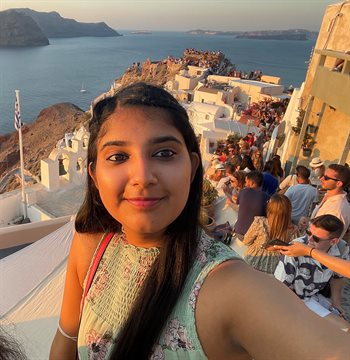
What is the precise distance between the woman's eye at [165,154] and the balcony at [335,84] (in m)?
7.47

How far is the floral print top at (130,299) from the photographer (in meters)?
0.89

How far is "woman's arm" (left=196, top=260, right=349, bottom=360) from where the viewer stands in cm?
74

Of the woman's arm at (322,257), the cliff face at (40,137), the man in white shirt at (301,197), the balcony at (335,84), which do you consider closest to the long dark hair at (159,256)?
the woman's arm at (322,257)

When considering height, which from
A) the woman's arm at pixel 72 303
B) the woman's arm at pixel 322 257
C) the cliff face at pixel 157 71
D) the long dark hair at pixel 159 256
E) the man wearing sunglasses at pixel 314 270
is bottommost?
the cliff face at pixel 157 71

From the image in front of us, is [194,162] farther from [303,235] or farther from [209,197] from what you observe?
[209,197]

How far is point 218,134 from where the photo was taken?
13.3 meters

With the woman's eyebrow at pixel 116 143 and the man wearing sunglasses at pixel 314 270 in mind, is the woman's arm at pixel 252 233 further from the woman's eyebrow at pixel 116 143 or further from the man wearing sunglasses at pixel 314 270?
the woman's eyebrow at pixel 116 143

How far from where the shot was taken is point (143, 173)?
900 mm

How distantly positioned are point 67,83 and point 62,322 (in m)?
82.7

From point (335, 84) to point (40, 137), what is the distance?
121 ft

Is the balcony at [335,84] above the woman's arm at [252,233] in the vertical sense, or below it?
above

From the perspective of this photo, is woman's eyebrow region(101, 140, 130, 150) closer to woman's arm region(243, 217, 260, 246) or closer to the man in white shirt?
woman's arm region(243, 217, 260, 246)

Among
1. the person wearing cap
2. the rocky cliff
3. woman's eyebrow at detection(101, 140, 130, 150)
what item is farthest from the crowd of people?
the rocky cliff

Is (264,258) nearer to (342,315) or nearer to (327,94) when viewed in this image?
(342,315)
